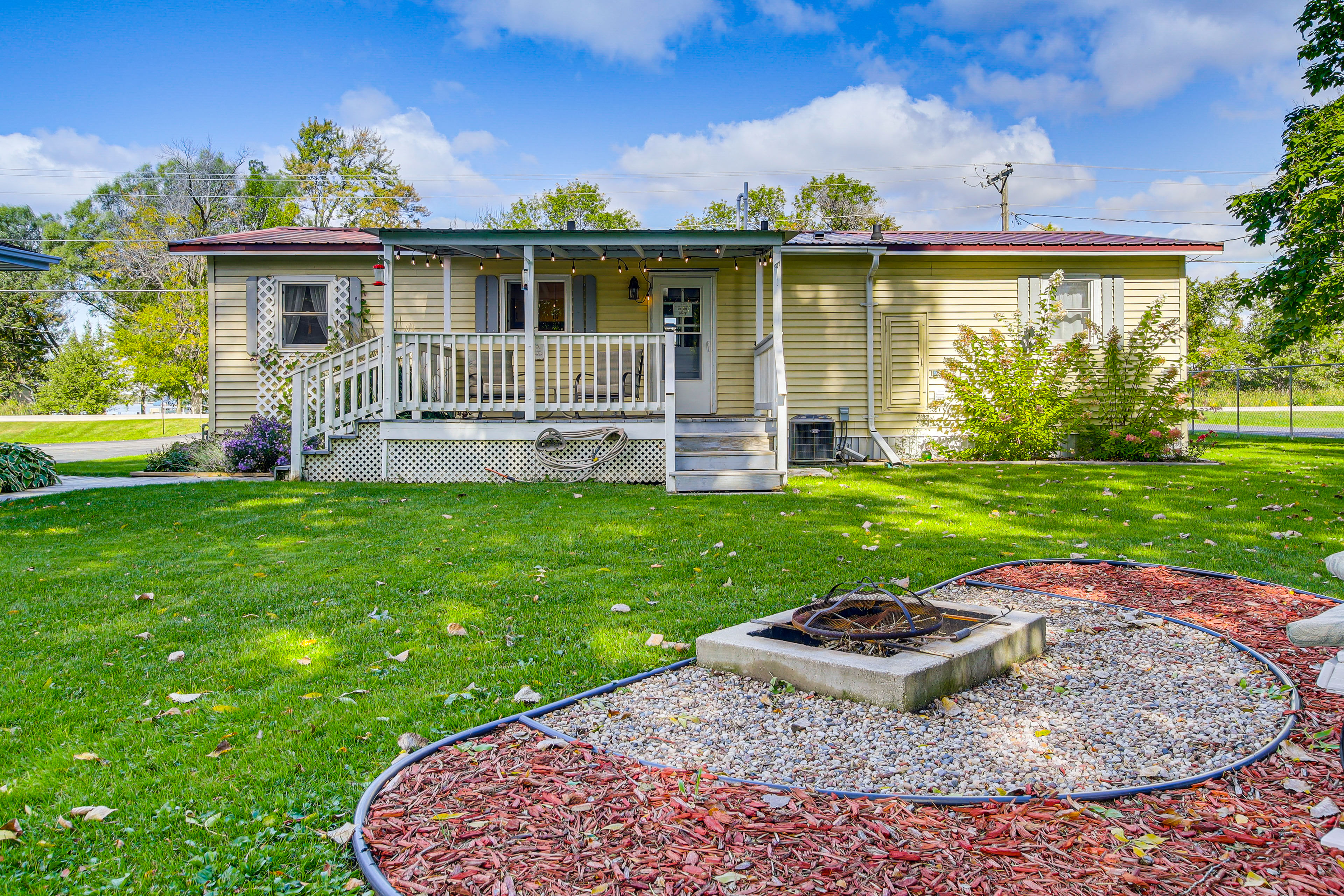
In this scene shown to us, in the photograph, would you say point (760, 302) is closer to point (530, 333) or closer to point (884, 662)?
point (530, 333)

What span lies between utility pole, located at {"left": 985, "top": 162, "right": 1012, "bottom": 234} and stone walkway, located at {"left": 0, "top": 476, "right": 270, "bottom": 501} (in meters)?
21.3

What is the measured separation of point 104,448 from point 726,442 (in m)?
16.9

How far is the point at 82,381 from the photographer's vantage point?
28734mm

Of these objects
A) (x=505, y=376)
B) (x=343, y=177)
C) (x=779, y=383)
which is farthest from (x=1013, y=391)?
(x=343, y=177)

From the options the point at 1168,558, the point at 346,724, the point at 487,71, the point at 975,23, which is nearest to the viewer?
the point at 346,724

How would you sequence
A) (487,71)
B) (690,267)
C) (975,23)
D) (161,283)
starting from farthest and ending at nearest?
1. (161,283)
2. (487,71)
3. (975,23)
4. (690,267)

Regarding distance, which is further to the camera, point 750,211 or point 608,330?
point 750,211

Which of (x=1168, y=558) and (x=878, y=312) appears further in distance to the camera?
(x=878, y=312)

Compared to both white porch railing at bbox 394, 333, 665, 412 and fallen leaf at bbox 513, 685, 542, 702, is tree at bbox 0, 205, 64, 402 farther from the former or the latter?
fallen leaf at bbox 513, 685, 542, 702

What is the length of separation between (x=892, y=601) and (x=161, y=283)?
36.3 meters

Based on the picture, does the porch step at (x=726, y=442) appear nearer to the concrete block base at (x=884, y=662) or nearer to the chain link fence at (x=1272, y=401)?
the concrete block base at (x=884, y=662)

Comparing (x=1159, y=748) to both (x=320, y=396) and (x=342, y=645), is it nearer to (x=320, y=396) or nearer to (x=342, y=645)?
(x=342, y=645)

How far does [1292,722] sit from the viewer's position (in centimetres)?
256

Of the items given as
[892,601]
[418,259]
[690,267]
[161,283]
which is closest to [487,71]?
[418,259]
